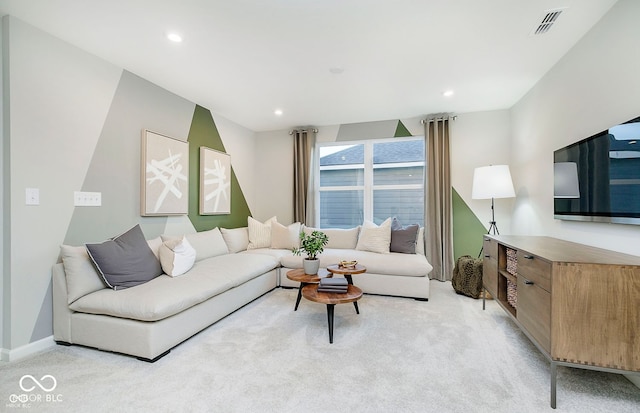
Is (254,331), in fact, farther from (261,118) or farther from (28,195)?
(261,118)

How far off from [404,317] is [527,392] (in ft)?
4.14

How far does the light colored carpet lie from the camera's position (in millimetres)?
1641

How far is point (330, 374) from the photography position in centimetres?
193

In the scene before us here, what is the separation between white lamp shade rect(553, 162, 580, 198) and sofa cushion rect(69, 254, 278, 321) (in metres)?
3.20

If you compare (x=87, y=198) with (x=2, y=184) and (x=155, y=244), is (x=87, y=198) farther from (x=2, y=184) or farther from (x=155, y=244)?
(x=155, y=244)

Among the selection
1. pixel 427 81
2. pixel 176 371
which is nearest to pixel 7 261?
pixel 176 371

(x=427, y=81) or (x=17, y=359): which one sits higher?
(x=427, y=81)

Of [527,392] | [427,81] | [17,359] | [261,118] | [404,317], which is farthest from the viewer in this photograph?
[261,118]

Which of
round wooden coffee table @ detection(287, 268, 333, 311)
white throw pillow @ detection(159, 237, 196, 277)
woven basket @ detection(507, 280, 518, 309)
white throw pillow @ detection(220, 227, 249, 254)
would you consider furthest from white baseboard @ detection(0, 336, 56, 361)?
woven basket @ detection(507, 280, 518, 309)

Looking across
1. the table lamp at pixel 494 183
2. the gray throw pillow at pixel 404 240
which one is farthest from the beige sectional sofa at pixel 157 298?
the table lamp at pixel 494 183

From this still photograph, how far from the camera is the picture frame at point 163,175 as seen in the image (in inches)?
125

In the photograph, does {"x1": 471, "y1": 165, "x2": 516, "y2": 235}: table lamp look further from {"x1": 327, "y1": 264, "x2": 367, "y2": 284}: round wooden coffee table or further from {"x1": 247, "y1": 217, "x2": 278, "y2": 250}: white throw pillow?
{"x1": 247, "y1": 217, "x2": 278, "y2": 250}: white throw pillow

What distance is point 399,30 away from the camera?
2301 millimetres

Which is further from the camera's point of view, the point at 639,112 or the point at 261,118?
the point at 261,118
